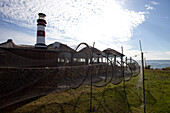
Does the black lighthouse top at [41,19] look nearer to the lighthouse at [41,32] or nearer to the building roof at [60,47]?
the lighthouse at [41,32]

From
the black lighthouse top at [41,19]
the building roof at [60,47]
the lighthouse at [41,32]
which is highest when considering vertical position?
the black lighthouse top at [41,19]

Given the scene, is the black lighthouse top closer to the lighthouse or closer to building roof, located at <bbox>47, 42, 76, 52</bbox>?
the lighthouse

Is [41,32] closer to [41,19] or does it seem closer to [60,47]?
[41,19]

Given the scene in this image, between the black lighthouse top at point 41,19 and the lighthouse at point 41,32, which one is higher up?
the black lighthouse top at point 41,19

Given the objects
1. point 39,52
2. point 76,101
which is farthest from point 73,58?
point 76,101

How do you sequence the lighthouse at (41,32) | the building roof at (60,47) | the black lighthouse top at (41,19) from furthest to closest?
1. the building roof at (60,47)
2. the black lighthouse top at (41,19)
3. the lighthouse at (41,32)

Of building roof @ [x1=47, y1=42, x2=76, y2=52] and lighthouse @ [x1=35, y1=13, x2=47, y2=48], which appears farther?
building roof @ [x1=47, y1=42, x2=76, y2=52]

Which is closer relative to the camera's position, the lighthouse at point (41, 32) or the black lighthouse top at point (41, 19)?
the lighthouse at point (41, 32)

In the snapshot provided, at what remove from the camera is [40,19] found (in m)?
9.15

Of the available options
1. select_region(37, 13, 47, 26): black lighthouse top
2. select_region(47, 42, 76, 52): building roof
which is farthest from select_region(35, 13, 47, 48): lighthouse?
select_region(47, 42, 76, 52): building roof

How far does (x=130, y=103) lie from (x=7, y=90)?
5311 mm

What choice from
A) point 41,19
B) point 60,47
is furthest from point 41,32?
point 60,47

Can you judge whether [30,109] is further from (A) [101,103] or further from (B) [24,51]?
(B) [24,51]

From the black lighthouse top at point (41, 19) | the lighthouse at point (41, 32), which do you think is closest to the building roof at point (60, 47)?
the lighthouse at point (41, 32)
